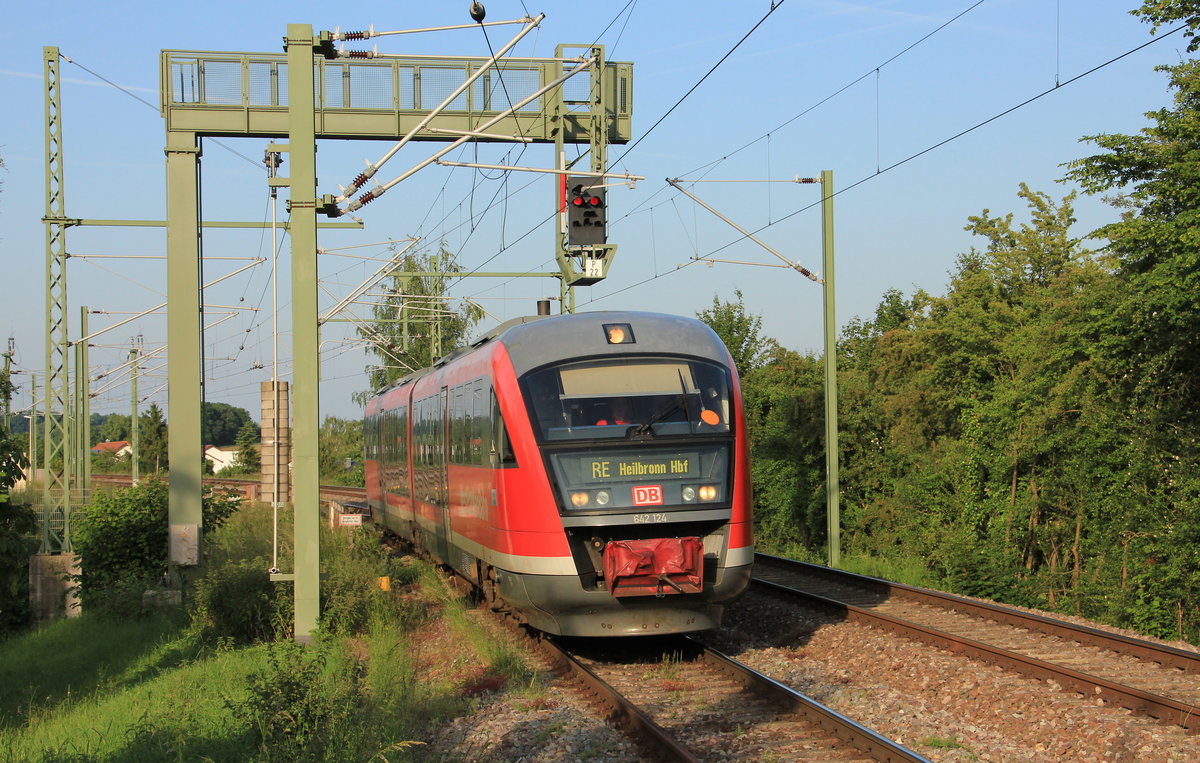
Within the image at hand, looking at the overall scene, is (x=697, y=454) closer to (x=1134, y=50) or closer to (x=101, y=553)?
(x=1134, y=50)

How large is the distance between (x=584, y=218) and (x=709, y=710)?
30.3 feet

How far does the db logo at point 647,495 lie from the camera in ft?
34.6

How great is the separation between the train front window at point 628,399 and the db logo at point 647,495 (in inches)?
19.8

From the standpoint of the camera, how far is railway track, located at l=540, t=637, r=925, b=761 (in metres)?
7.61

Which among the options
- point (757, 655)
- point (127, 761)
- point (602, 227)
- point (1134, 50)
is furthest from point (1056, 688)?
point (602, 227)

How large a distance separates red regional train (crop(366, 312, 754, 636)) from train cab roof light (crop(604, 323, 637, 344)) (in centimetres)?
2

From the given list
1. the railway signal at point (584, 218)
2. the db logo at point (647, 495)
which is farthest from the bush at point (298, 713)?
the railway signal at point (584, 218)

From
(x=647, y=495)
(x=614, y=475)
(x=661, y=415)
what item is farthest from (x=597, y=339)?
(x=647, y=495)

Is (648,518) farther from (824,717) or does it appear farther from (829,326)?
(829,326)

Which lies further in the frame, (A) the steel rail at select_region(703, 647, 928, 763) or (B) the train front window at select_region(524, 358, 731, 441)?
(B) the train front window at select_region(524, 358, 731, 441)

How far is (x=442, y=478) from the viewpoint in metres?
15.5

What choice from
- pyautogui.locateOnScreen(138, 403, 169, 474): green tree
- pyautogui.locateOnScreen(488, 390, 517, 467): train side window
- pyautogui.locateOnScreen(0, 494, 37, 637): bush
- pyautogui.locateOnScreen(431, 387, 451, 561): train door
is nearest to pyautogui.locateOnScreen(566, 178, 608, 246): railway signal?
pyautogui.locateOnScreen(431, 387, 451, 561): train door

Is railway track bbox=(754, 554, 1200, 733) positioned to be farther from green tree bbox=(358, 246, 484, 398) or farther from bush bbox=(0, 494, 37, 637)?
green tree bbox=(358, 246, 484, 398)

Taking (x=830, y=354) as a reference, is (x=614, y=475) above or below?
below
